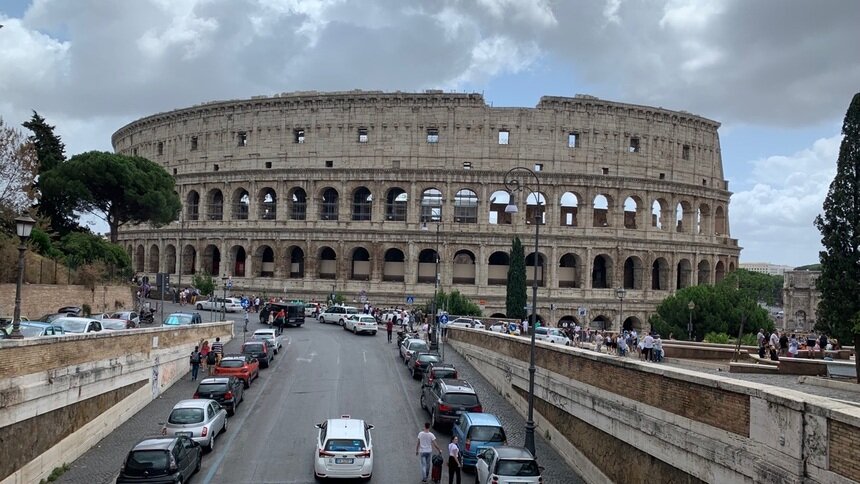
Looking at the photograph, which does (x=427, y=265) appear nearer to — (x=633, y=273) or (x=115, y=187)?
(x=633, y=273)

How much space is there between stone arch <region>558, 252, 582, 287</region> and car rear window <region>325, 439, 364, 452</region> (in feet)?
154

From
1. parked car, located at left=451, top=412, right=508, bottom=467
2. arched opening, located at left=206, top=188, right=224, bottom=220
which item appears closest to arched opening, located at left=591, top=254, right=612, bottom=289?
arched opening, located at left=206, top=188, right=224, bottom=220

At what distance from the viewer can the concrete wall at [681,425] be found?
915 cm

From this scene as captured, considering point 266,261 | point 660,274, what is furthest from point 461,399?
point 266,261

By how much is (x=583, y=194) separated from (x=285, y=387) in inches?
1554

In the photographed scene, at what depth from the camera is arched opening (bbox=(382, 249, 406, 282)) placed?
202 ft

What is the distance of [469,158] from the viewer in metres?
58.7

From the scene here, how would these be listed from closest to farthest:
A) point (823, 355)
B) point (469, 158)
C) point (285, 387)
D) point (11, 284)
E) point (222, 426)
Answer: point (222, 426)
point (285, 387)
point (823, 355)
point (11, 284)
point (469, 158)

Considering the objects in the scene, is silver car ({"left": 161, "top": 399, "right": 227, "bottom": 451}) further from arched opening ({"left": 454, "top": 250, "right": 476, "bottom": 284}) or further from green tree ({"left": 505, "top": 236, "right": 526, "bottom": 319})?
arched opening ({"left": 454, "top": 250, "right": 476, "bottom": 284})

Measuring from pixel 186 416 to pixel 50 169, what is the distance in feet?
143

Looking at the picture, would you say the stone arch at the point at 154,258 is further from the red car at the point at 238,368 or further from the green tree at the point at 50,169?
the red car at the point at 238,368

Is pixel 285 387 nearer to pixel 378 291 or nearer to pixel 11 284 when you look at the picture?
pixel 11 284

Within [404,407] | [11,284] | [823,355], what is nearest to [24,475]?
[404,407]

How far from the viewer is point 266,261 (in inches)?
2576
